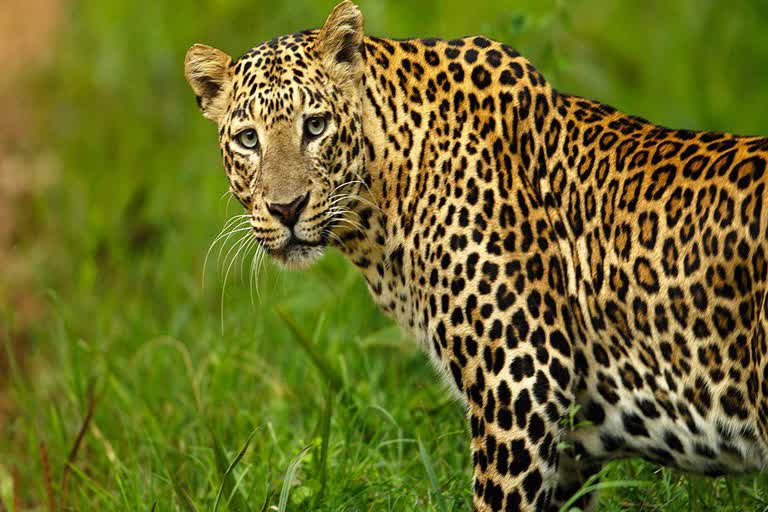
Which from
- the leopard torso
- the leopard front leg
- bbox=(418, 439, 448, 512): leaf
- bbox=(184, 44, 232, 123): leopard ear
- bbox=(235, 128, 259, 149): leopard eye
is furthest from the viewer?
bbox=(184, 44, 232, 123): leopard ear

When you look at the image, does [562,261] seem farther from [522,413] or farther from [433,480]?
[433,480]

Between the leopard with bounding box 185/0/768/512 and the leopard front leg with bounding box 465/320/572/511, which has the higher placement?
the leopard with bounding box 185/0/768/512

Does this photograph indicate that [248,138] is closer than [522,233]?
No

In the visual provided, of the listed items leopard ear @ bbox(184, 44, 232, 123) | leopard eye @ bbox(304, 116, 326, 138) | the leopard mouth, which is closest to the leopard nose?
the leopard mouth

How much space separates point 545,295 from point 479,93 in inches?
43.4

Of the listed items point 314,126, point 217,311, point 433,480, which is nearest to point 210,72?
point 314,126

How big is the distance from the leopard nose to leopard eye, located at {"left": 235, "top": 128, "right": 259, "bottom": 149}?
375 millimetres

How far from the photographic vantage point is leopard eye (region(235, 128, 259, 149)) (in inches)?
233

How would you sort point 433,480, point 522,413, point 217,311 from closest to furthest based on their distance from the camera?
point 522,413
point 433,480
point 217,311

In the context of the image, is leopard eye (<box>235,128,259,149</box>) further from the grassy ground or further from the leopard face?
the grassy ground

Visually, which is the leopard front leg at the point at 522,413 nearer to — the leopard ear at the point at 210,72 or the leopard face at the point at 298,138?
the leopard face at the point at 298,138

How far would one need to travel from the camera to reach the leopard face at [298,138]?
5.75 metres

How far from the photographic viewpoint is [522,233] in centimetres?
572

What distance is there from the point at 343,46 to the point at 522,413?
197 centimetres
